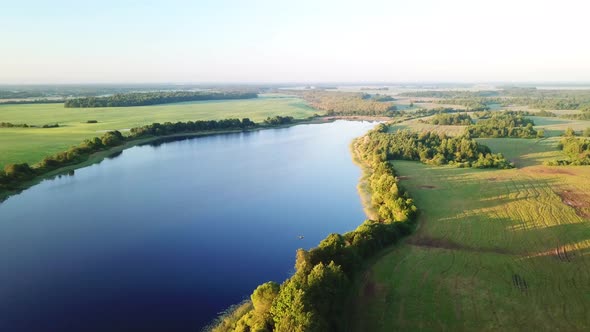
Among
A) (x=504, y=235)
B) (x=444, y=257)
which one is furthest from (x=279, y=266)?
(x=504, y=235)

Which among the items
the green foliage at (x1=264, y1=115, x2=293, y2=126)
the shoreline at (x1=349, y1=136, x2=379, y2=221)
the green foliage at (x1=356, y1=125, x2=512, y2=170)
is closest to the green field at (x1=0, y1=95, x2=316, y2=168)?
the green foliage at (x1=264, y1=115, x2=293, y2=126)

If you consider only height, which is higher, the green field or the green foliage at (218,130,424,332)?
the green field

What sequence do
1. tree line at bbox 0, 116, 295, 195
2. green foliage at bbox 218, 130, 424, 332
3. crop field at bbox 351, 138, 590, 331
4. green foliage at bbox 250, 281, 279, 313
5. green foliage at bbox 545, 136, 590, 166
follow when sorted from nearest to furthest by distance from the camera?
green foliage at bbox 218, 130, 424, 332 < green foliage at bbox 250, 281, 279, 313 < crop field at bbox 351, 138, 590, 331 < tree line at bbox 0, 116, 295, 195 < green foliage at bbox 545, 136, 590, 166

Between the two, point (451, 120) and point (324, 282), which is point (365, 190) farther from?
point (451, 120)

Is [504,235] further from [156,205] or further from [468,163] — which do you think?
[156,205]

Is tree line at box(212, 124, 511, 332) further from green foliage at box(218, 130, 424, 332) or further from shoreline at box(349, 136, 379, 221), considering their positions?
shoreline at box(349, 136, 379, 221)
